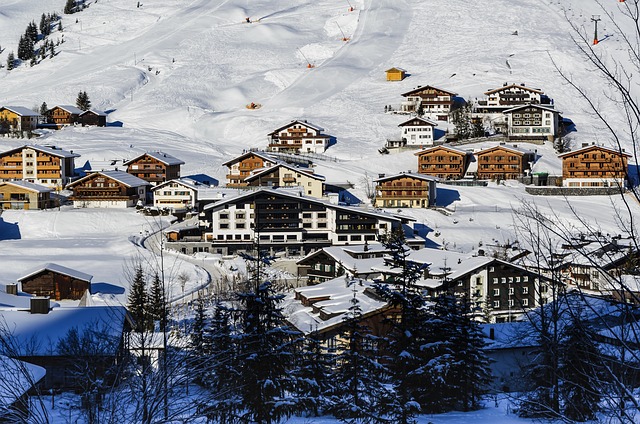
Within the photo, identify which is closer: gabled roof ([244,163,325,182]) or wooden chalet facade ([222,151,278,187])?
gabled roof ([244,163,325,182])

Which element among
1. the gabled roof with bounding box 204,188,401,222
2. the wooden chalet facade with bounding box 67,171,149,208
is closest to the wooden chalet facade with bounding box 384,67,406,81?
the wooden chalet facade with bounding box 67,171,149,208

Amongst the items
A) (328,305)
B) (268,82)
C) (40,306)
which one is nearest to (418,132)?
(268,82)

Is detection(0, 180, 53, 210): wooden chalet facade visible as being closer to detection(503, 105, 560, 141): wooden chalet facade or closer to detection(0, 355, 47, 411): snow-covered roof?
detection(503, 105, 560, 141): wooden chalet facade

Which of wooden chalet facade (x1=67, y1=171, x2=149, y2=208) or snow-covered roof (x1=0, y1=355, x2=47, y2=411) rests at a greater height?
wooden chalet facade (x1=67, y1=171, x2=149, y2=208)

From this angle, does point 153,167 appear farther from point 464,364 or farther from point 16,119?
point 464,364

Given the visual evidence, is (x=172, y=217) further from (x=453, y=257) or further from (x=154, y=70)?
(x=154, y=70)

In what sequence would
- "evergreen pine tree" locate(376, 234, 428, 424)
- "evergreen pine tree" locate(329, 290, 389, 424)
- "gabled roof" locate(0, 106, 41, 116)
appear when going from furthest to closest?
"gabled roof" locate(0, 106, 41, 116) → "evergreen pine tree" locate(376, 234, 428, 424) → "evergreen pine tree" locate(329, 290, 389, 424)

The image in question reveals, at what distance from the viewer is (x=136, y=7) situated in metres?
92.6

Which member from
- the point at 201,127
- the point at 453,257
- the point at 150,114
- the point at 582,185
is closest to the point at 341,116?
the point at 201,127

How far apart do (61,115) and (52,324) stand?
46.1 meters

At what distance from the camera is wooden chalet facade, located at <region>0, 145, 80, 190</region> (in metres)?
49.2

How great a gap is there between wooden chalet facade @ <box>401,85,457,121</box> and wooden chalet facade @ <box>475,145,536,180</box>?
1092cm

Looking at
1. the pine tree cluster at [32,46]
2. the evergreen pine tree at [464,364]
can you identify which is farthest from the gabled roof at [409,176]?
the pine tree cluster at [32,46]

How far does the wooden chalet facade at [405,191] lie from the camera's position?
44594mm
